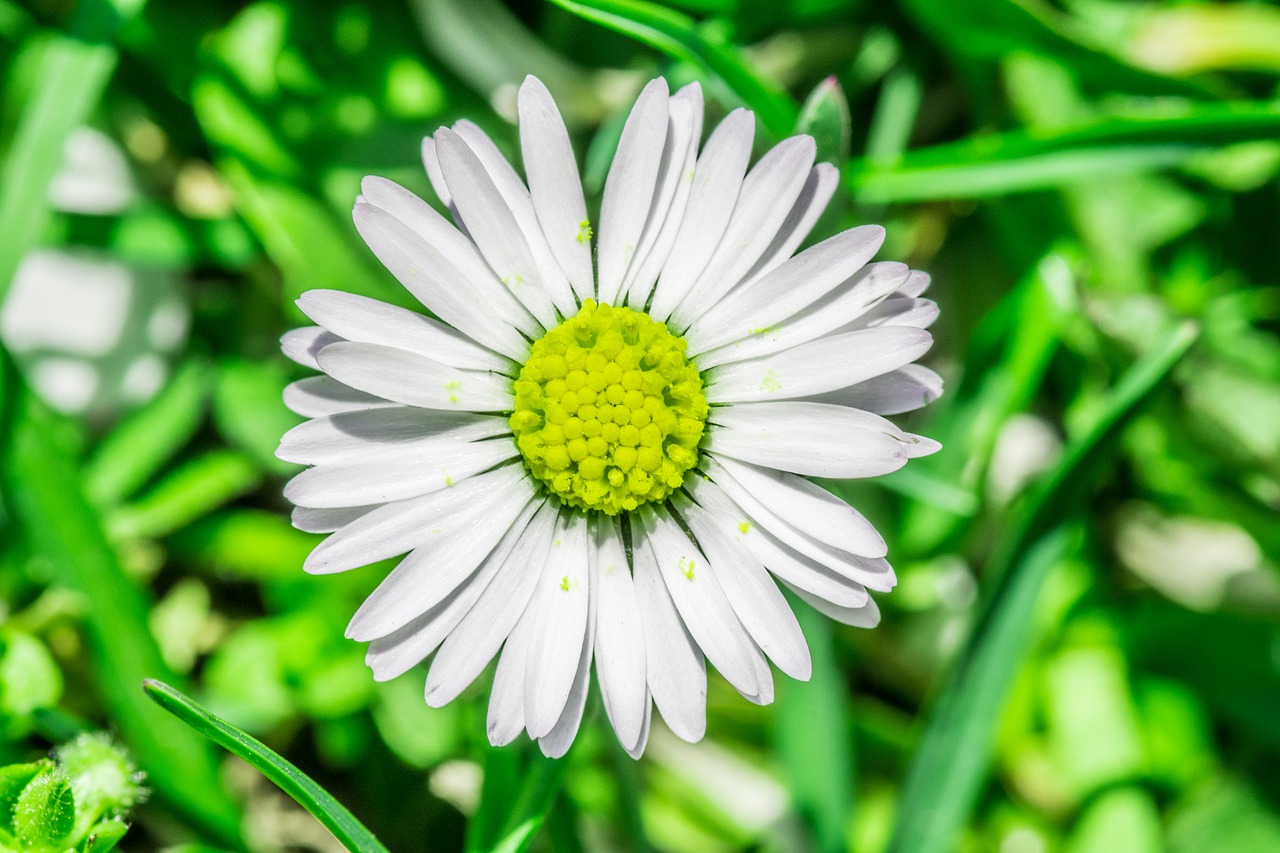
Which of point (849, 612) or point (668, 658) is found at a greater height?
point (849, 612)

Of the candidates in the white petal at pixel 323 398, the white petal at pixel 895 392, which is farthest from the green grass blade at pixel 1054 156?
the white petal at pixel 323 398

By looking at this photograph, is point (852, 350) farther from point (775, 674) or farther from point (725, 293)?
point (775, 674)

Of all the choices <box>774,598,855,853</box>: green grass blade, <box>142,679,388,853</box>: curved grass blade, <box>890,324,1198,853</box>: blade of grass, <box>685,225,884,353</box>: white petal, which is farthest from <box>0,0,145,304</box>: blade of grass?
<box>890,324,1198,853</box>: blade of grass

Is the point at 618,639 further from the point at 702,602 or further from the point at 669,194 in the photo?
the point at 669,194

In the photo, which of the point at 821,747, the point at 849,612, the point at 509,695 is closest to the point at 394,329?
the point at 509,695

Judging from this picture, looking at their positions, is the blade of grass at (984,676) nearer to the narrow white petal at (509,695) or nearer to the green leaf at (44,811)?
the narrow white petal at (509,695)

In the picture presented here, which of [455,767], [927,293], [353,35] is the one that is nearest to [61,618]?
[455,767]

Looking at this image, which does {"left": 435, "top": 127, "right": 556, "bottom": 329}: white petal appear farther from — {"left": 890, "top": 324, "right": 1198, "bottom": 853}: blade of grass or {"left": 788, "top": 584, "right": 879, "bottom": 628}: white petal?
{"left": 890, "top": 324, "right": 1198, "bottom": 853}: blade of grass
